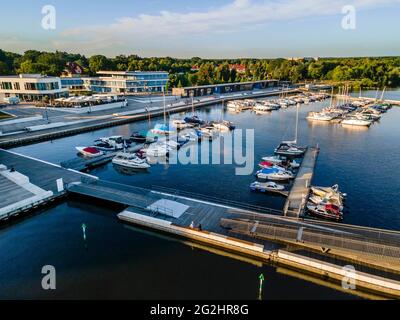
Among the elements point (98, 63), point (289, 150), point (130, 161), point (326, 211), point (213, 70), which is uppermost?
point (98, 63)

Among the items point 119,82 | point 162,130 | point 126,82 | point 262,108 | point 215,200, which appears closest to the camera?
point 215,200

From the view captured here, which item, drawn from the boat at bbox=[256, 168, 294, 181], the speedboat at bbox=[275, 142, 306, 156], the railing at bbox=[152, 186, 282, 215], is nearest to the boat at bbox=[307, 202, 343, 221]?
Result: the railing at bbox=[152, 186, 282, 215]

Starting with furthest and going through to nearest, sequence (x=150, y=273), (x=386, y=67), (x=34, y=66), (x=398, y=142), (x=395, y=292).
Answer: (x=386, y=67) → (x=34, y=66) → (x=398, y=142) → (x=150, y=273) → (x=395, y=292)

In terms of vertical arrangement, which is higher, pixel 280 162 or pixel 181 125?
pixel 181 125

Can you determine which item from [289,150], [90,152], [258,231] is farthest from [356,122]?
[90,152]

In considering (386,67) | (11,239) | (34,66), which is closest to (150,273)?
(11,239)

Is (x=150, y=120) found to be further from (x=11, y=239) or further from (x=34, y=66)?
(x=34, y=66)

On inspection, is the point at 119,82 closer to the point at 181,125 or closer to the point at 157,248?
the point at 181,125

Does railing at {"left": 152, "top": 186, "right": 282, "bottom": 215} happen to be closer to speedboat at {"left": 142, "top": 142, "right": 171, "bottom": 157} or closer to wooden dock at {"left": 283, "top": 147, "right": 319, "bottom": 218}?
wooden dock at {"left": 283, "top": 147, "right": 319, "bottom": 218}
